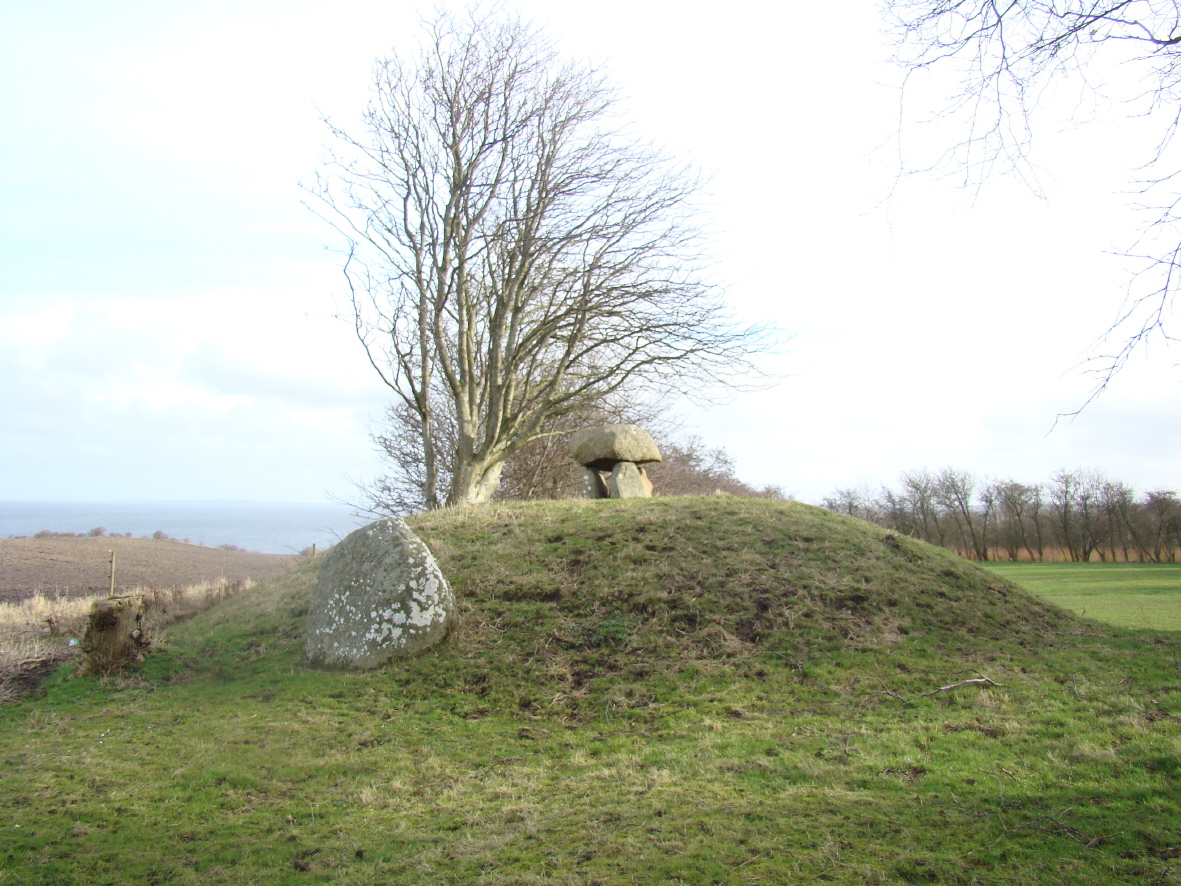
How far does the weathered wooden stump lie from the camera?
8680 millimetres

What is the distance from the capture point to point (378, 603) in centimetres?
889

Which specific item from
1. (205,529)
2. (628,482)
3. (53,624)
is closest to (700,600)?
(628,482)

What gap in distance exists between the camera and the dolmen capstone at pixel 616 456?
51.7 feet

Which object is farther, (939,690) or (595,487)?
(595,487)

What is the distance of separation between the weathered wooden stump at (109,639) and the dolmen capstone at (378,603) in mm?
2172

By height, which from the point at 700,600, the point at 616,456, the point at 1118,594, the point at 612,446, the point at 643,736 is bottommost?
the point at 643,736

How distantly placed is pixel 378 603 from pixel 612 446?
7765 mm

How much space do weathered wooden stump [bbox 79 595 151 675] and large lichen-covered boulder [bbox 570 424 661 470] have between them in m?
9.37

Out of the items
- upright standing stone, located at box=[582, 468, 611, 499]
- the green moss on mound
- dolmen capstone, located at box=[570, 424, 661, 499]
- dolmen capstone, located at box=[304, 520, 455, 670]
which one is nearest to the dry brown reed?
dolmen capstone, located at box=[304, 520, 455, 670]

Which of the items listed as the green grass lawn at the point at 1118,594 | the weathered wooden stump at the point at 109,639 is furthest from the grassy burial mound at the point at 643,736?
the green grass lawn at the point at 1118,594

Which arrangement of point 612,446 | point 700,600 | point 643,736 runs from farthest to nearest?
point 612,446 → point 700,600 → point 643,736

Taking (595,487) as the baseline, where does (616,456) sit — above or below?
above

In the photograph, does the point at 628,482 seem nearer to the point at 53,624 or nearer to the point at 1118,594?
the point at 53,624

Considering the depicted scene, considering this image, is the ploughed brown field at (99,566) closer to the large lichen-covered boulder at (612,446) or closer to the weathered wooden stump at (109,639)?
the weathered wooden stump at (109,639)
